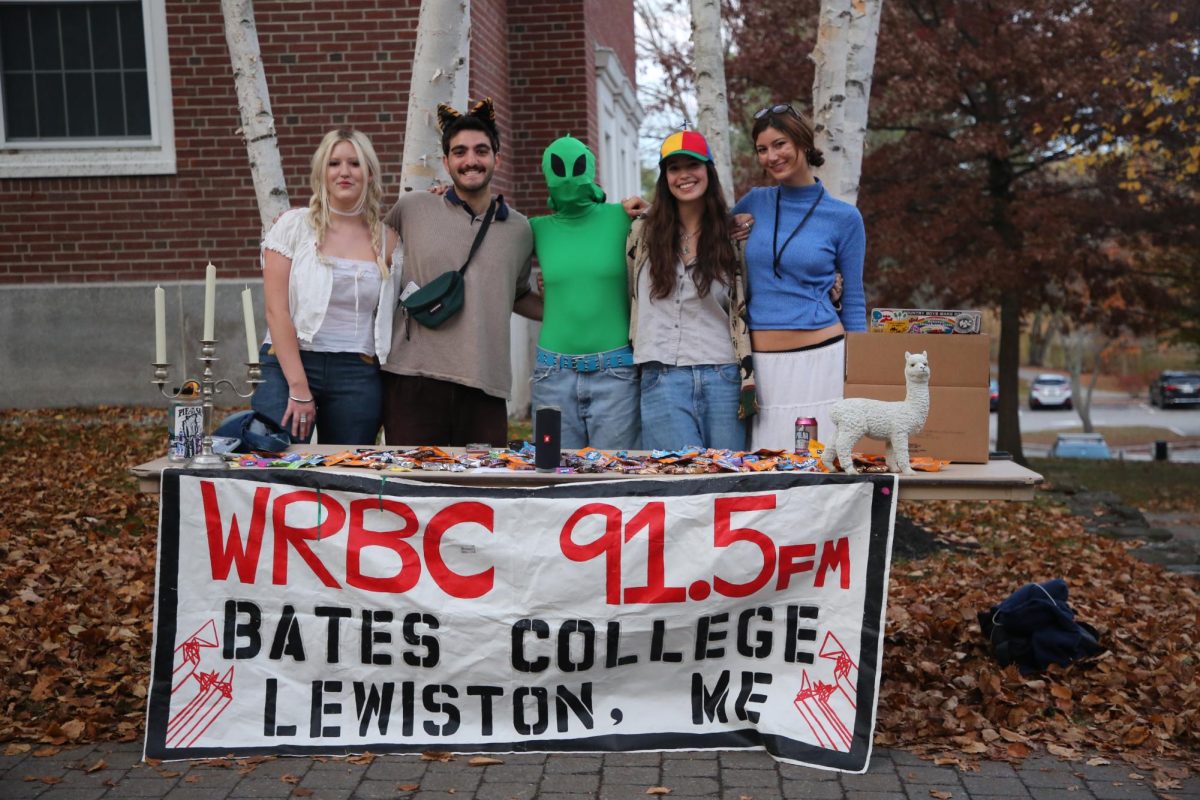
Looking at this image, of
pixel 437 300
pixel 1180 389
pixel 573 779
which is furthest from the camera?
pixel 1180 389

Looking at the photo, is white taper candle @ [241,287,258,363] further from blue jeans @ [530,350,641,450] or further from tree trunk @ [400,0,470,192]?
tree trunk @ [400,0,470,192]

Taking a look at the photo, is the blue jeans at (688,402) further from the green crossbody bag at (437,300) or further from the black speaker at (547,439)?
the green crossbody bag at (437,300)

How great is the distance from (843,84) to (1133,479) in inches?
513

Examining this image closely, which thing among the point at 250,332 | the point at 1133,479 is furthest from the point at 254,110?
the point at 1133,479

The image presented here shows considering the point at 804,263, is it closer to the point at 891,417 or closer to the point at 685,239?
the point at 685,239

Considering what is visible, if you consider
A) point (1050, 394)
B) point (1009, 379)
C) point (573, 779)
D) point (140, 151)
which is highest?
point (140, 151)

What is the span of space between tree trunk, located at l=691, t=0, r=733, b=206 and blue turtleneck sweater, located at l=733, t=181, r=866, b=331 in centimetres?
284

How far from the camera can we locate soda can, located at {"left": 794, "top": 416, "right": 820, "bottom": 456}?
440 centimetres

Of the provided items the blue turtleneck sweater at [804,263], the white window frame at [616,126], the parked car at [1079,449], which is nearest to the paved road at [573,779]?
the blue turtleneck sweater at [804,263]

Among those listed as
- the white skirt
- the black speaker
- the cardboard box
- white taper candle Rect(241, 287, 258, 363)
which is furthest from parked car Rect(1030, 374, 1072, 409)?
white taper candle Rect(241, 287, 258, 363)

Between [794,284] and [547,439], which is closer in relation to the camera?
[547,439]

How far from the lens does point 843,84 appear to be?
6.88m

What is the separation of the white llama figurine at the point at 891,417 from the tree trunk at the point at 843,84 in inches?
128

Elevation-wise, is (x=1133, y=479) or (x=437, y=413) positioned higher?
(x=437, y=413)
